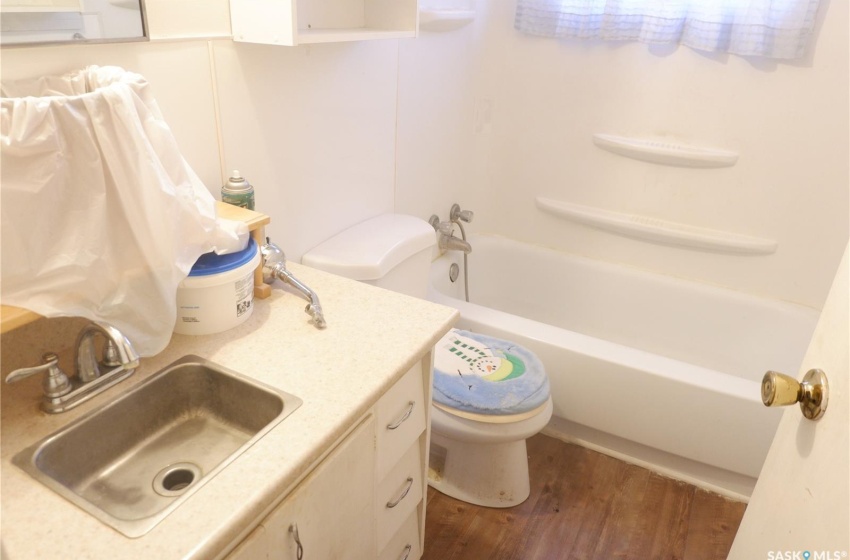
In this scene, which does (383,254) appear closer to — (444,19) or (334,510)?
(334,510)

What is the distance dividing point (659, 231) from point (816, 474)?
170 cm

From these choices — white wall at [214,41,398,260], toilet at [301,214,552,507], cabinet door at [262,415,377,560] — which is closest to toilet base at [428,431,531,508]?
toilet at [301,214,552,507]

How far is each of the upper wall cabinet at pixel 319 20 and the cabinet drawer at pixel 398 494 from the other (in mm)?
894

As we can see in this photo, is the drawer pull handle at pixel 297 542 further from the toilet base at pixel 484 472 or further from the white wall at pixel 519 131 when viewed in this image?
the toilet base at pixel 484 472

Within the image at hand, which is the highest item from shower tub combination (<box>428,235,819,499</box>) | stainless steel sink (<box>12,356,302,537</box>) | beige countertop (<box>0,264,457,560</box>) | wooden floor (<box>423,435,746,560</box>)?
beige countertop (<box>0,264,457,560</box>)

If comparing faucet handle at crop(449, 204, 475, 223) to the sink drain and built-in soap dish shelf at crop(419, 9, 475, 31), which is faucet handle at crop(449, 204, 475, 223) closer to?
built-in soap dish shelf at crop(419, 9, 475, 31)

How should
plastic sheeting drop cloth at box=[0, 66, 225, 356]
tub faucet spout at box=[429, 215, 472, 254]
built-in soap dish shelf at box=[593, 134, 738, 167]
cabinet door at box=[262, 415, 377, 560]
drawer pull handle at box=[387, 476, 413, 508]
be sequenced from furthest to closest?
tub faucet spout at box=[429, 215, 472, 254], built-in soap dish shelf at box=[593, 134, 738, 167], drawer pull handle at box=[387, 476, 413, 508], cabinet door at box=[262, 415, 377, 560], plastic sheeting drop cloth at box=[0, 66, 225, 356]

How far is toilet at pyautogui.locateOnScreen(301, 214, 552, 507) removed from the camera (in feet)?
5.20

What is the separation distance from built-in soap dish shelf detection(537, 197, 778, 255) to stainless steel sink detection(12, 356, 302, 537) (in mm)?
1804

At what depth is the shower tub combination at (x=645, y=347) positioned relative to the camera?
5.73 ft

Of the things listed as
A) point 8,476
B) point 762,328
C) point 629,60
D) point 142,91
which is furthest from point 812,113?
point 8,476

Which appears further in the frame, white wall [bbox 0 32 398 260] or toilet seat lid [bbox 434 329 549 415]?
toilet seat lid [bbox 434 329 549 415]

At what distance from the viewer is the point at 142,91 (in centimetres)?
88

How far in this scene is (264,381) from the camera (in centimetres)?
97
